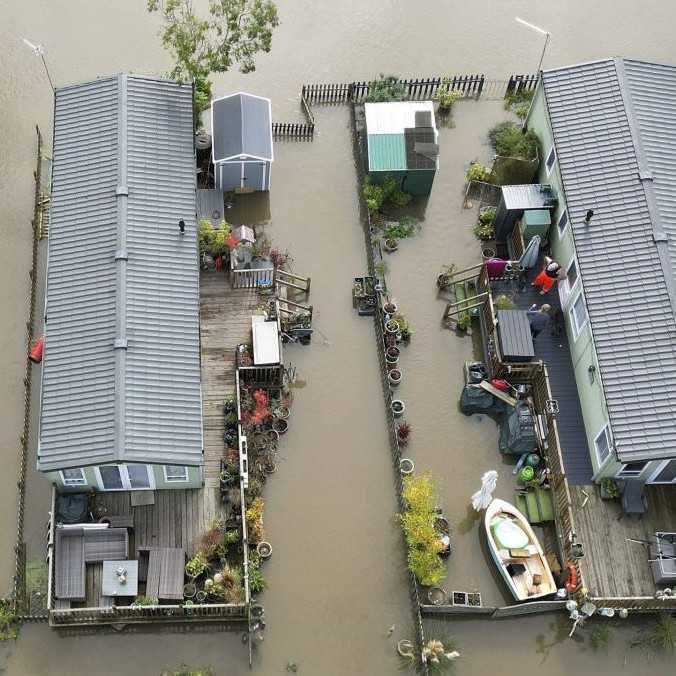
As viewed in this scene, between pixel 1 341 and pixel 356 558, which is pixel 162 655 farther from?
pixel 1 341

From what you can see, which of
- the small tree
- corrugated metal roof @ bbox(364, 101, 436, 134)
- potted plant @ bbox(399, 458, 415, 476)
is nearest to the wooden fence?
corrugated metal roof @ bbox(364, 101, 436, 134)

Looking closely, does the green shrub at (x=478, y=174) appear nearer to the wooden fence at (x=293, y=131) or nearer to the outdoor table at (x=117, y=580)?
the wooden fence at (x=293, y=131)

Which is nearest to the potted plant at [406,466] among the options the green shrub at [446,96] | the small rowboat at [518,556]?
the small rowboat at [518,556]

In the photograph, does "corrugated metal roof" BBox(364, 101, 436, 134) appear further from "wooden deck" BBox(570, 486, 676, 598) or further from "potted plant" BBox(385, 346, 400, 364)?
"wooden deck" BBox(570, 486, 676, 598)

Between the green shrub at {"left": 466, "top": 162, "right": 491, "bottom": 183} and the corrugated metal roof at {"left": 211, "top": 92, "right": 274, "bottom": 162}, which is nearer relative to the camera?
the corrugated metal roof at {"left": 211, "top": 92, "right": 274, "bottom": 162}

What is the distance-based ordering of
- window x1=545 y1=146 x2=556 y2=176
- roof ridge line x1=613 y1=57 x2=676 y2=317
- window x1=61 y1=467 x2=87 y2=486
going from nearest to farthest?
window x1=61 y1=467 x2=87 y2=486
roof ridge line x1=613 y1=57 x2=676 y2=317
window x1=545 y1=146 x2=556 y2=176

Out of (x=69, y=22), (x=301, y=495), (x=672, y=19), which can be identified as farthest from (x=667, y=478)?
(x=69, y=22)
